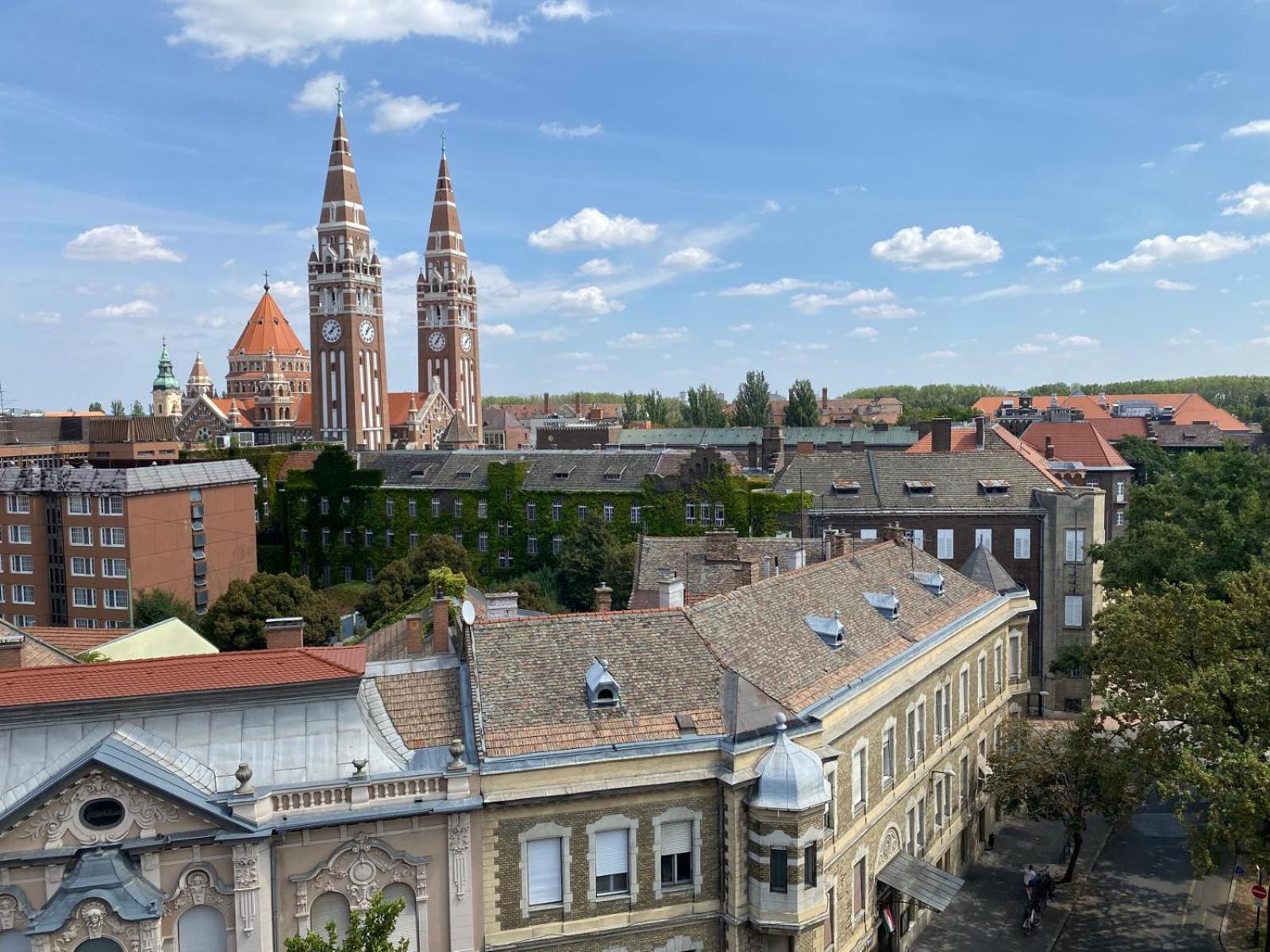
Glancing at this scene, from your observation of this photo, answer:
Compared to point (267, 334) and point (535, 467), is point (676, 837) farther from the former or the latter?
point (267, 334)

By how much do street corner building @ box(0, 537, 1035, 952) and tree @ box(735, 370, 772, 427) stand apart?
13724 centimetres

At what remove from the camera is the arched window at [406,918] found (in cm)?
2197

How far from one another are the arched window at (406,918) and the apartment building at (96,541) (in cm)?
5519

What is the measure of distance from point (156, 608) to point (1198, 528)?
62339mm

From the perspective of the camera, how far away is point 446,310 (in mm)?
150625

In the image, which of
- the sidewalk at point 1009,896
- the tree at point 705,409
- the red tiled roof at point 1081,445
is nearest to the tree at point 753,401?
the tree at point 705,409

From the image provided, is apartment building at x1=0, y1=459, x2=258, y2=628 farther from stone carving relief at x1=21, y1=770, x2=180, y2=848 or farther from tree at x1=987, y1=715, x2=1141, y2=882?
tree at x1=987, y1=715, x2=1141, y2=882

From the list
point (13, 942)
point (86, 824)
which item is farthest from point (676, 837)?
point (13, 942)

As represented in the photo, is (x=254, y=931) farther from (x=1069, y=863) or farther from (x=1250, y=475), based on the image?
(x=1250, y=475)

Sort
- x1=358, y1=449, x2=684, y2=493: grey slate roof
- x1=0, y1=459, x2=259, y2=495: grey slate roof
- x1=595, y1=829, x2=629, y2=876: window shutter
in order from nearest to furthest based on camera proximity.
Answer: x1=595, y1=829, x2=629, y2=876: window shutter
x1=0, y1=459, x2=259, y2=495: grey slate roof
x1=358, y1=449, x2=684, y2=493: grey slate roof

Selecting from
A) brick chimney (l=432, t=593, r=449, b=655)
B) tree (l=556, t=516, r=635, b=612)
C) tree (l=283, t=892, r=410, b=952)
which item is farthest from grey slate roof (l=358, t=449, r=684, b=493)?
tree (l=283, t=892, r=410, b=952)

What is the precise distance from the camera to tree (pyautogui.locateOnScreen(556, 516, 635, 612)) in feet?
235

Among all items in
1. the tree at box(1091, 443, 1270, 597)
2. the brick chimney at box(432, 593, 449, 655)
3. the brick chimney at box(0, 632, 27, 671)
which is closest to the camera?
the brick chimney at box(0, 632, 27, 671)

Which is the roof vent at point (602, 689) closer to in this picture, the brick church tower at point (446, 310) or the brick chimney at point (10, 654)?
the brick chimney at point (10, 654)
